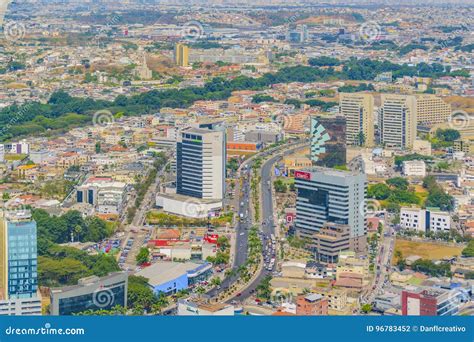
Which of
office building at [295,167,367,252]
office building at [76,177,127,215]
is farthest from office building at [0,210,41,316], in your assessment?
office building at [76,177,127,215]

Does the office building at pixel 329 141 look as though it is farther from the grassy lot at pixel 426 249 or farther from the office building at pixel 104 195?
the grassy lot at pixel 426 249

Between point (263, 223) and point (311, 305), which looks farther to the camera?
point (263, 223)

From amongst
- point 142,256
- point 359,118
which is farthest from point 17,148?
point 142,256

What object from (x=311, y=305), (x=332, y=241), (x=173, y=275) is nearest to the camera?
(x=311, y=305)

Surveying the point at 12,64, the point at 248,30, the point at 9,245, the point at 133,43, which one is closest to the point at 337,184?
the point at 9,245

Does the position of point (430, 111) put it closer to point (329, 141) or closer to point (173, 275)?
point (329, 141)

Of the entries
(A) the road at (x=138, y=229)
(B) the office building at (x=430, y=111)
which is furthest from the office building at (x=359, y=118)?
(A) the road at (x=138, y=229)

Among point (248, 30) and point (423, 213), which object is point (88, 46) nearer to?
point (248, 30)
